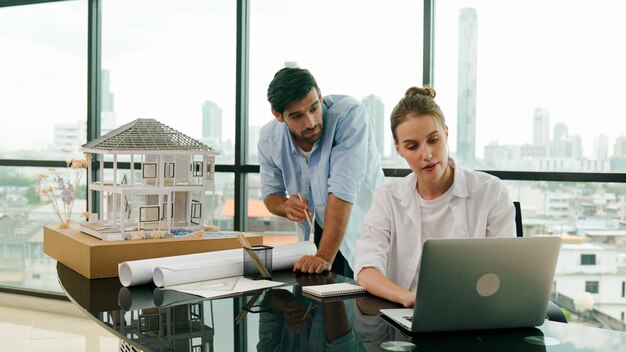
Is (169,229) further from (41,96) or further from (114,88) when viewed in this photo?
(41,96)

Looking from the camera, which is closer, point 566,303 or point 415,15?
point 566,303

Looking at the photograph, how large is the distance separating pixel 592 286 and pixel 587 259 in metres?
0.14

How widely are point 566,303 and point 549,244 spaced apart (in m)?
2.42

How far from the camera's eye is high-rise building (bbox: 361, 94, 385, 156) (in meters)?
4.43

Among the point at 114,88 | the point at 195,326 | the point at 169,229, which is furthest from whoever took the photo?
the point at 114,88

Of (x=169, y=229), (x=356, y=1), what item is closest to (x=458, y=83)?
(x=356, y=1)

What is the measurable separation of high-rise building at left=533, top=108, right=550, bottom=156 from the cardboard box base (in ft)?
6.21

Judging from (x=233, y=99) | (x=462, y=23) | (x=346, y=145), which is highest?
(x=462, y=23)

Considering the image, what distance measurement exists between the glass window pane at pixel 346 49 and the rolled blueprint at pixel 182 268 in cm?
Answer: 213

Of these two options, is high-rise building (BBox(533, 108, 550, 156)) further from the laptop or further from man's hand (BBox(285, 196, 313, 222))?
the laptop

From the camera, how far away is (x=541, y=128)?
3924 millimetres

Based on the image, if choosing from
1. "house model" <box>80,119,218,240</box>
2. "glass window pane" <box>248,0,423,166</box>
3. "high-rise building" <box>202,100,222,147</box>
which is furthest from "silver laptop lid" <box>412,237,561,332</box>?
"high-rise building" <box>202,100,222,147</box>

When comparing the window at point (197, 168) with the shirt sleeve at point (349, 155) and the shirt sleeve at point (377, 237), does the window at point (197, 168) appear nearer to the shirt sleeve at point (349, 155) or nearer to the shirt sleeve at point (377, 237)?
the shirt sleeve at point (349, 155)

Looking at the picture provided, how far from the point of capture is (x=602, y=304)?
148 inches
